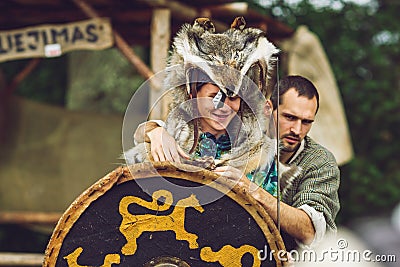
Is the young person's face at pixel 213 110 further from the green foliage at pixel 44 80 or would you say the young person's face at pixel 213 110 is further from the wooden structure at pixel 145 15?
the green foliage at pixel 44 80

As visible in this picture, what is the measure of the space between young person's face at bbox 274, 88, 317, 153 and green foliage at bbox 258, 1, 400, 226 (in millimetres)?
4545

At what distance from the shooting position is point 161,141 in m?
2.67

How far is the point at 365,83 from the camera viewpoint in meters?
7.53

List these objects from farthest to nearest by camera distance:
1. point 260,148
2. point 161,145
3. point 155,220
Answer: point 260,148 < point 161,145 < point 155,220

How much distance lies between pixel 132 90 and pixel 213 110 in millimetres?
5077

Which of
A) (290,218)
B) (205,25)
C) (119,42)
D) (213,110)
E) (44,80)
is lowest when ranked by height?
(44,80)

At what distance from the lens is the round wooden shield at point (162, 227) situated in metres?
2.49

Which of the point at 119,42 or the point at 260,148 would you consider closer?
the point at 260,148

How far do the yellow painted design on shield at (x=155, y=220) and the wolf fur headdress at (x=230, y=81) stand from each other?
0.89 feet

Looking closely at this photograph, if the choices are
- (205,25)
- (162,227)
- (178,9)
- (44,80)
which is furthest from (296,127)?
(44,80)

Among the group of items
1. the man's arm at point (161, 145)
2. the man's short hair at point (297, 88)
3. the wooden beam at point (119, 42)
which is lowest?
the wooden beam at point (119, 42)

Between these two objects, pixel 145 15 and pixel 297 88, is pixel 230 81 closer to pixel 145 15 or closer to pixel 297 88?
pixel 297 88

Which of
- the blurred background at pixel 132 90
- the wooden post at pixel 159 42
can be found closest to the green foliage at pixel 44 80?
the blurred background at pixel 132 90

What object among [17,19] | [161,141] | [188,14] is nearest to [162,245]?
[161,141]
